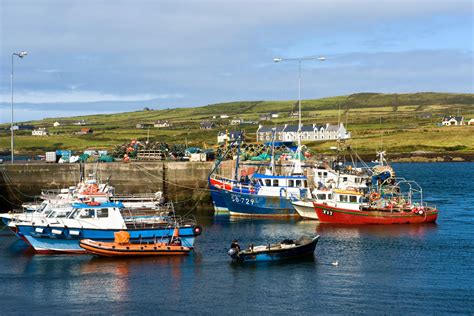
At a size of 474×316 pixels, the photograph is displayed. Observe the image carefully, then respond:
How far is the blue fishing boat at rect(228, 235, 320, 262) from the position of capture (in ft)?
128

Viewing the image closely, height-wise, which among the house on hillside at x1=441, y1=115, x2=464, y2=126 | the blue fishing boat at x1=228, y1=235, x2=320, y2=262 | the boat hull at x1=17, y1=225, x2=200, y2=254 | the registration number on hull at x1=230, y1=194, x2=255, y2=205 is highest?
the house on hillside at x1=441, y1=115, x2=464, y2=126

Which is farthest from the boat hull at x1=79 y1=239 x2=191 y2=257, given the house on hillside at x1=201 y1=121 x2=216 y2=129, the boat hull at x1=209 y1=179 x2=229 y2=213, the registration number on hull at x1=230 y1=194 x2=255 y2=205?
the house on hillside at x1=201 y1=121 x2=216 y2=129

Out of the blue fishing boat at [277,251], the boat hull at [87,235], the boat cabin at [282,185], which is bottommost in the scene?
the blue fishing boat at [277,251]

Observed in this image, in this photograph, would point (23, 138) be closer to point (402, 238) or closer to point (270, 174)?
point (270, 174)

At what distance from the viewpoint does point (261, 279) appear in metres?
35.9

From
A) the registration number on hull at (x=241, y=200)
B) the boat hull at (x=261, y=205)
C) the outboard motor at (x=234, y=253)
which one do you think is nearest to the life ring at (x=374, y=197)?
the boat hull at (x=261, y=205)

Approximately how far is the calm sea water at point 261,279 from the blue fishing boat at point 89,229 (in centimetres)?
83

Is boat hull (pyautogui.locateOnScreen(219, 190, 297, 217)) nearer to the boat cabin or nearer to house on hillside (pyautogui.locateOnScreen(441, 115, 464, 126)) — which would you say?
the boat cabin

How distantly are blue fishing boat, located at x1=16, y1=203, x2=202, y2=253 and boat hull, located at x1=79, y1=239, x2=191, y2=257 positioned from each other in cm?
90

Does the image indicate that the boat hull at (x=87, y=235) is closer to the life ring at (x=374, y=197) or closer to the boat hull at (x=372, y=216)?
the boat hull at (x=372, y=216)

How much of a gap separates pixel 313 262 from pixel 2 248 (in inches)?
734

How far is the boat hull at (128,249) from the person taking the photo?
40.2m

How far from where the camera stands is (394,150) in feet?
451

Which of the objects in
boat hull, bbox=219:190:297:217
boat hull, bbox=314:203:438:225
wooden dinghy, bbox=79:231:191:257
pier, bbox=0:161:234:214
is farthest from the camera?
pier, bbox=0:161:234:214
